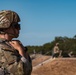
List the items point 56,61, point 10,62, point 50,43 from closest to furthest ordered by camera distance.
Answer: point 10,62 → point 56,61 → point 50,43

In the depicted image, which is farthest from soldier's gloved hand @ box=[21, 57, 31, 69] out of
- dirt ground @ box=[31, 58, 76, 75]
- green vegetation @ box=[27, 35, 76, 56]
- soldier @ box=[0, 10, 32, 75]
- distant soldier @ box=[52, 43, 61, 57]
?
green vegetation @ box=[27, 35, 76, 56]

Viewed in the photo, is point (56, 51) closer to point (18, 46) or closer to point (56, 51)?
point (56, 51)

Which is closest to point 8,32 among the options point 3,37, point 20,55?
point 3,37

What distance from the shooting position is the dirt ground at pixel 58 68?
2978 centimetres

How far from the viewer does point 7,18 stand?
8.52ft

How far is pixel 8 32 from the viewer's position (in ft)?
8.58

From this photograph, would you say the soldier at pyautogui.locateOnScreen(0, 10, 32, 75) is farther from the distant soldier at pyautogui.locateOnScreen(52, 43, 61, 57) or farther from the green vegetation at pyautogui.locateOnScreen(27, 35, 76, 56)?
the green vegetation at pyautogui.locateOnScreen(27, 35, 76, 56)

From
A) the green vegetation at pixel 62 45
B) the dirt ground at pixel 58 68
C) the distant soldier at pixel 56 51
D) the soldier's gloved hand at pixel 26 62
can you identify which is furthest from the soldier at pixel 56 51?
the soldier's gloved hand at pixel 26 62

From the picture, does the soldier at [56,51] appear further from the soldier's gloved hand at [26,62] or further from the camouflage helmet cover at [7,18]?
the soldier's gloved hand at [26,62]

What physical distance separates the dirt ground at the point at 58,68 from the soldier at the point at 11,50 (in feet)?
88.8

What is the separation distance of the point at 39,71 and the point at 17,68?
2831 cm

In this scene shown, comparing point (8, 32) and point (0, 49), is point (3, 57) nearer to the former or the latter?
point (0, 49)

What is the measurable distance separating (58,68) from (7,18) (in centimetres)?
2825

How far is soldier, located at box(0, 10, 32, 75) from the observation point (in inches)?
95.8
